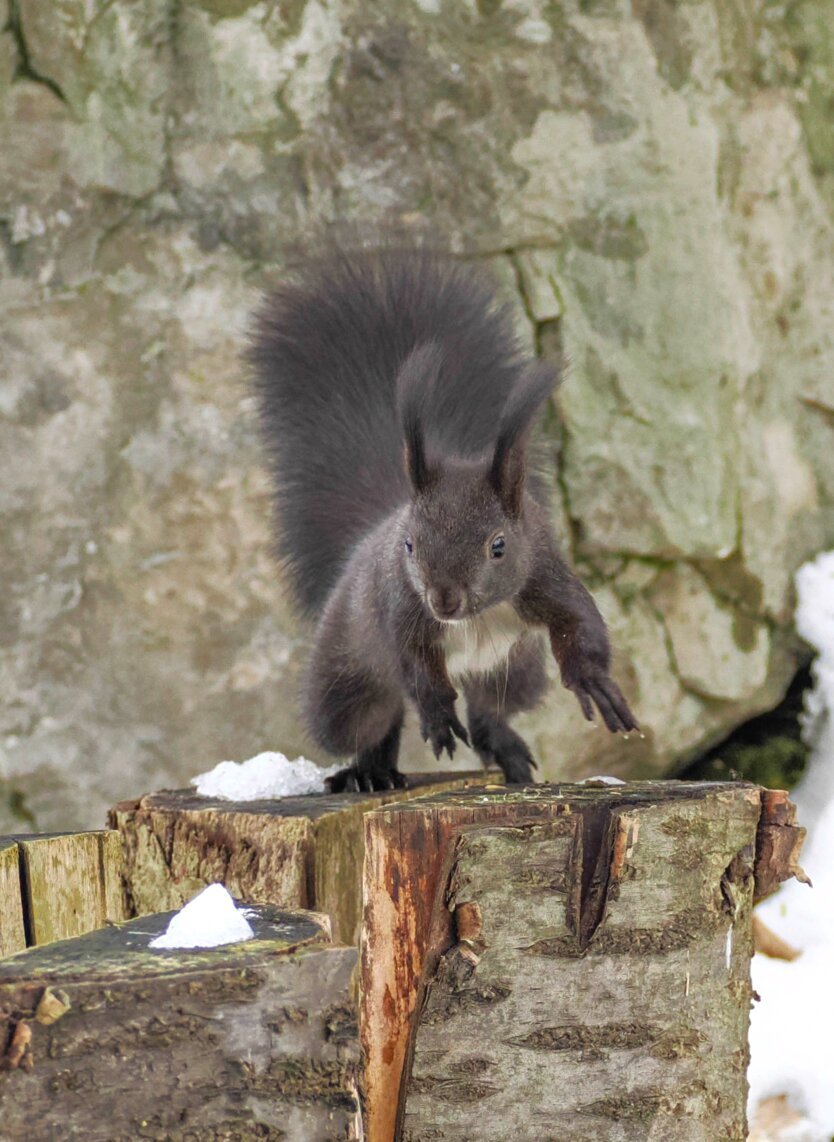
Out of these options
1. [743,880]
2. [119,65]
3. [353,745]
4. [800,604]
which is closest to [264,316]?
[353,745]

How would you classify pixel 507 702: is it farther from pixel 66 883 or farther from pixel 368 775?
pixel 66 883

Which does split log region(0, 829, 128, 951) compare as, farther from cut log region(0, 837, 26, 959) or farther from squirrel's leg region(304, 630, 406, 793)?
squirrel's leg region(304, 630, 406, 793)

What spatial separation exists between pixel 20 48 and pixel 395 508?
1.29 m

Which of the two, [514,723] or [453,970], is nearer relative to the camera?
[453,970]

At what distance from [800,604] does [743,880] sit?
6.13 ft

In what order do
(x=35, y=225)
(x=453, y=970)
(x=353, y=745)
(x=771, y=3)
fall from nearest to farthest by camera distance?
1. (x=453, y=970)
2. (x=353, y=745)
3. (x=35, y=225)
4. (x=771, y=3)

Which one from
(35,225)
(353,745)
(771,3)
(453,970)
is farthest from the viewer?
(771,3)

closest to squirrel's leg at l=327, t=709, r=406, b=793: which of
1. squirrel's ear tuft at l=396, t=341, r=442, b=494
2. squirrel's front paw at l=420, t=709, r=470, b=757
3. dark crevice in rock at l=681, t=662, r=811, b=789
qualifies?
squirrel's front paw at l=420, t=709, r=470, b=757

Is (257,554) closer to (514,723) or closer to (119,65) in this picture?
(514,723)

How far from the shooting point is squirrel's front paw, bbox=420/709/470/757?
1640 mm

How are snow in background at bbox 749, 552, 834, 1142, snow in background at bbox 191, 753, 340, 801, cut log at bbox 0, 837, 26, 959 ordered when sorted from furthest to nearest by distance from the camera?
snow in background at bbox 749, 552, 834, 1142
snow in background at bbox 191, 753, 340, 801
cut log at bbox 0, 837, 26, 959

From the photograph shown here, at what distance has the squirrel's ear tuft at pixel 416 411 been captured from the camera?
1.52 m

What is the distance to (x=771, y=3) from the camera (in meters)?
2.94

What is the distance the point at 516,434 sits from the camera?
151 centimetres
